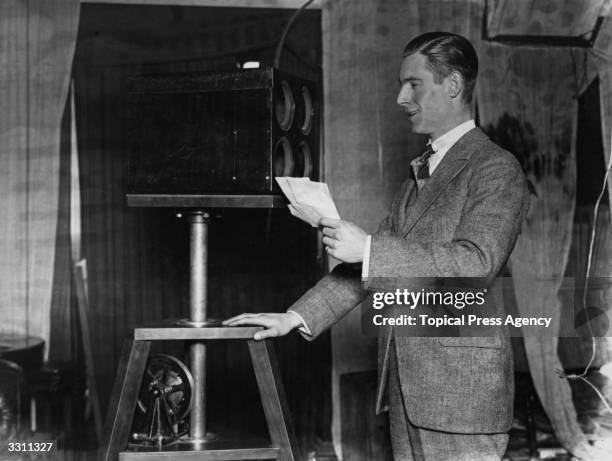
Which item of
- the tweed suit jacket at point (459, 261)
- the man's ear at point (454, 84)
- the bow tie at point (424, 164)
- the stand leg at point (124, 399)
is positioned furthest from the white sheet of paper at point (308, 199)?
the stand leg at point (124, 399)

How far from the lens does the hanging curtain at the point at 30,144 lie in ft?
11.8

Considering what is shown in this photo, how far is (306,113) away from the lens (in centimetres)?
224

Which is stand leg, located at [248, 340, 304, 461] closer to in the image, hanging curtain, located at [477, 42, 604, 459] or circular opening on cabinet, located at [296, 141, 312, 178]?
circular opening on cabinet, located at [296, 141, 312, 178]

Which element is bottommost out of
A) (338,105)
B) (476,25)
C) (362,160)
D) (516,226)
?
(516,226)

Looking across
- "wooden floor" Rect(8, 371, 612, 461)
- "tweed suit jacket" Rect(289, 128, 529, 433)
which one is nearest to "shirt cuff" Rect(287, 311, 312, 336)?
Result: "tweed suit jacket" Rect(289, 128, 529, 433)

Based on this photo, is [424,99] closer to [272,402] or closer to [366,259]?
[366,259]

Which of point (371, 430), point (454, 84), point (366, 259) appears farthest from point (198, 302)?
point (371, 430)

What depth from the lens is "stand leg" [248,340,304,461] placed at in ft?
6.66

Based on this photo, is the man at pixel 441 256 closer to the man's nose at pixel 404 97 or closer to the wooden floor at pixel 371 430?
the man's nose at pixel 404 97

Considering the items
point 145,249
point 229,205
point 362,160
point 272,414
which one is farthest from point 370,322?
point 145,249

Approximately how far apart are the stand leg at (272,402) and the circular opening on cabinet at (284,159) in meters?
0.44

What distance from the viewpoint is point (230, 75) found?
2.00m

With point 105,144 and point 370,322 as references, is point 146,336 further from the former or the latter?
point 105,144

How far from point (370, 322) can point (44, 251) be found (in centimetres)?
201
